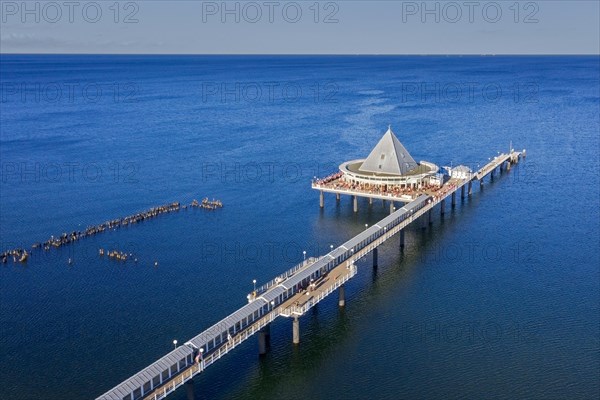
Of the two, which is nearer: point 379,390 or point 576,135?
point 379,390

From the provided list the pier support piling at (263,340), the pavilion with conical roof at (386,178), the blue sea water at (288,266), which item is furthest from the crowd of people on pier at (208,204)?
the pier support piling at (263,340)

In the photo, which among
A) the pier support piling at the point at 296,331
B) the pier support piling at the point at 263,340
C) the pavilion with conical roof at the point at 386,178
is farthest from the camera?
the pavilion with conical roof at the point at 386,178

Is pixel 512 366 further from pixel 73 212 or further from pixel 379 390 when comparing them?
pixel 73 212

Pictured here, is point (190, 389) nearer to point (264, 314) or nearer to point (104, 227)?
point (264, 314)

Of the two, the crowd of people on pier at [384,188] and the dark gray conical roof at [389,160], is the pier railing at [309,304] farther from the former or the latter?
the dark gray conical roof at [389,160]

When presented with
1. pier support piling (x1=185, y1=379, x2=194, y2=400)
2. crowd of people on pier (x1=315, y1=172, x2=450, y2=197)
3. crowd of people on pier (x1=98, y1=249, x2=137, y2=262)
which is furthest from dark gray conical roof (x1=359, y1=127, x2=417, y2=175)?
pier support piling (x1=185, y1=379, x2=194, y2=400)

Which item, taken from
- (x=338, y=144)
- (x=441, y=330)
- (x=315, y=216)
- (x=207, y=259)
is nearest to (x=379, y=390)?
(x=441, y=330)
